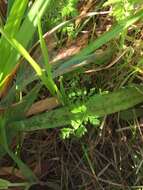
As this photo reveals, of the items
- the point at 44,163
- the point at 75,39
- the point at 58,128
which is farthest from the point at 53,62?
A: the point at 44,163

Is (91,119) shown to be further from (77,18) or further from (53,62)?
(77,18)

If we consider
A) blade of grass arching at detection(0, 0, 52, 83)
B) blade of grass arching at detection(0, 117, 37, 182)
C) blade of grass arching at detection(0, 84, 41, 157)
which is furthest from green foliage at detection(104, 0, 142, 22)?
blade of grass arching at detection(0, 117, 37, 182)

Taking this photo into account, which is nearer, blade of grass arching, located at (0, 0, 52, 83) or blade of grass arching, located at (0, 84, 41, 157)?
blade of grass arching, located at (0, 0, 52, 83)

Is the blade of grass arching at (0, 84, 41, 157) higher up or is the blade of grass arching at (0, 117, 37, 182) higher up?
the blade of grass arching at (0, 84, 41, 157)

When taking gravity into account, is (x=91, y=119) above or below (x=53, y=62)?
below

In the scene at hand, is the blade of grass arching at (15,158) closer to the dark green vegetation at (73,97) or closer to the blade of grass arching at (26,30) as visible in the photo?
the dark green vegetation at (73,97)

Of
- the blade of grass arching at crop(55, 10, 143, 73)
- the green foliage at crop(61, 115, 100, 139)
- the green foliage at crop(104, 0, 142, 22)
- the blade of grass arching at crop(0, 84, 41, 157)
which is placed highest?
the green foliage at crop(104, 0, 142, 22)

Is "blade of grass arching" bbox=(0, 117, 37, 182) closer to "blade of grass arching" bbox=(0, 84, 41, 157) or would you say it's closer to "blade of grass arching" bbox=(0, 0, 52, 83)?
"blade of grass arching" bbox=(0, 84, 41, 157)
